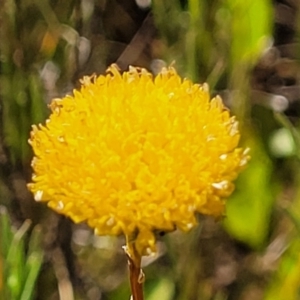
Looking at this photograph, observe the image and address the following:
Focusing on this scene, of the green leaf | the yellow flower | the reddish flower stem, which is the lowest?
the green leaf

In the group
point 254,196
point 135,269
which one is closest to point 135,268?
point 135,269

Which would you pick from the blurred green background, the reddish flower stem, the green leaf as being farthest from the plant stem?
the green leaf

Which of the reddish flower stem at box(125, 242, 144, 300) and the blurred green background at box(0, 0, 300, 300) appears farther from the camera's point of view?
the blurred green background at box(0, 0, 300, 300)

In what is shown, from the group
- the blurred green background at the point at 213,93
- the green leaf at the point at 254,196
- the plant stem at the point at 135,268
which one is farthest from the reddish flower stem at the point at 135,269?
the green leaf at the point at 254,196

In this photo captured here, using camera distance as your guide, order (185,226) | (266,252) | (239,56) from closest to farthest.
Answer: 1. (185,226)
2. (239,56)
3. (266,252)

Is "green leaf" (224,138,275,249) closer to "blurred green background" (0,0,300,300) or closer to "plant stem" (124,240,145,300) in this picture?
"blurred green background" (0,0,300,300)

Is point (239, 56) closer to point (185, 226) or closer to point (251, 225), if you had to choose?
point (251, 225)

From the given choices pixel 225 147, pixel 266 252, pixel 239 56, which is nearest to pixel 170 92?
pixel 225 147
